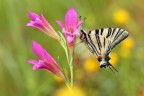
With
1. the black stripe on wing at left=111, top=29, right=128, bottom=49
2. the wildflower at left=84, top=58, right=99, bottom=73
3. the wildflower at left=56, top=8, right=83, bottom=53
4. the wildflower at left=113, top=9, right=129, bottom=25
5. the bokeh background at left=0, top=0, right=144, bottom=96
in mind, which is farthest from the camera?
the wildflower at left=113, top=9, right=129, bottom=25

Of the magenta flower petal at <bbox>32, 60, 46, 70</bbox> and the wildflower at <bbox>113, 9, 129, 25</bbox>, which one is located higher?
the wildflower at <bbox>113, 9, 129, 25</bbox>

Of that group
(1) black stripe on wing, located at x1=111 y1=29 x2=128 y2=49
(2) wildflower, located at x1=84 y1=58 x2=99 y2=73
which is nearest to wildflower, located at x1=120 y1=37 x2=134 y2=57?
(2) wildflower, located at x1=84 y1=58 x2=99 y2=73

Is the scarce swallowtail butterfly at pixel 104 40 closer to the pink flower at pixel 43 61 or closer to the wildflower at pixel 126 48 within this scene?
the pink flower at pixel 43 61

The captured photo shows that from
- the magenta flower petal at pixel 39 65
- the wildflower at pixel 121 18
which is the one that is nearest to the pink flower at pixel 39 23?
the magenta flower petal at pixel 39 65

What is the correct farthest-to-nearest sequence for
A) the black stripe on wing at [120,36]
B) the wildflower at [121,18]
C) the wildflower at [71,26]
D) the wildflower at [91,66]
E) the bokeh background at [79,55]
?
1. the wildflower at [121,18]
2. the wildflower at [91,66]
3. the bokeh background at [79,55]
4. the wildflower at [71,26]
5. the black stripe on wing at [120,36]

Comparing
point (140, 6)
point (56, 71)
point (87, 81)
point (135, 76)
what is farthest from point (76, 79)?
point (140, 6)

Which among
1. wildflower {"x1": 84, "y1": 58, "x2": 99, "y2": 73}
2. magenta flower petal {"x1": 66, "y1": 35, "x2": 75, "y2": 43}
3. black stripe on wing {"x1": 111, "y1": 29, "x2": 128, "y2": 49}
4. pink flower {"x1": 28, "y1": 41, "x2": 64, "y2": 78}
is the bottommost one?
black stripe on wing {"x1": 111, "y1": 29, "x2": 128, "y2": 49}

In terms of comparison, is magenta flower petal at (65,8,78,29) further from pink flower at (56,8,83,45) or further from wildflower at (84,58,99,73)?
wildflower at (84,58,99,73)

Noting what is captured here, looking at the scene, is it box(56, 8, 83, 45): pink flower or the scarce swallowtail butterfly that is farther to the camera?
box(56, 8, 83, 45): pink flower
